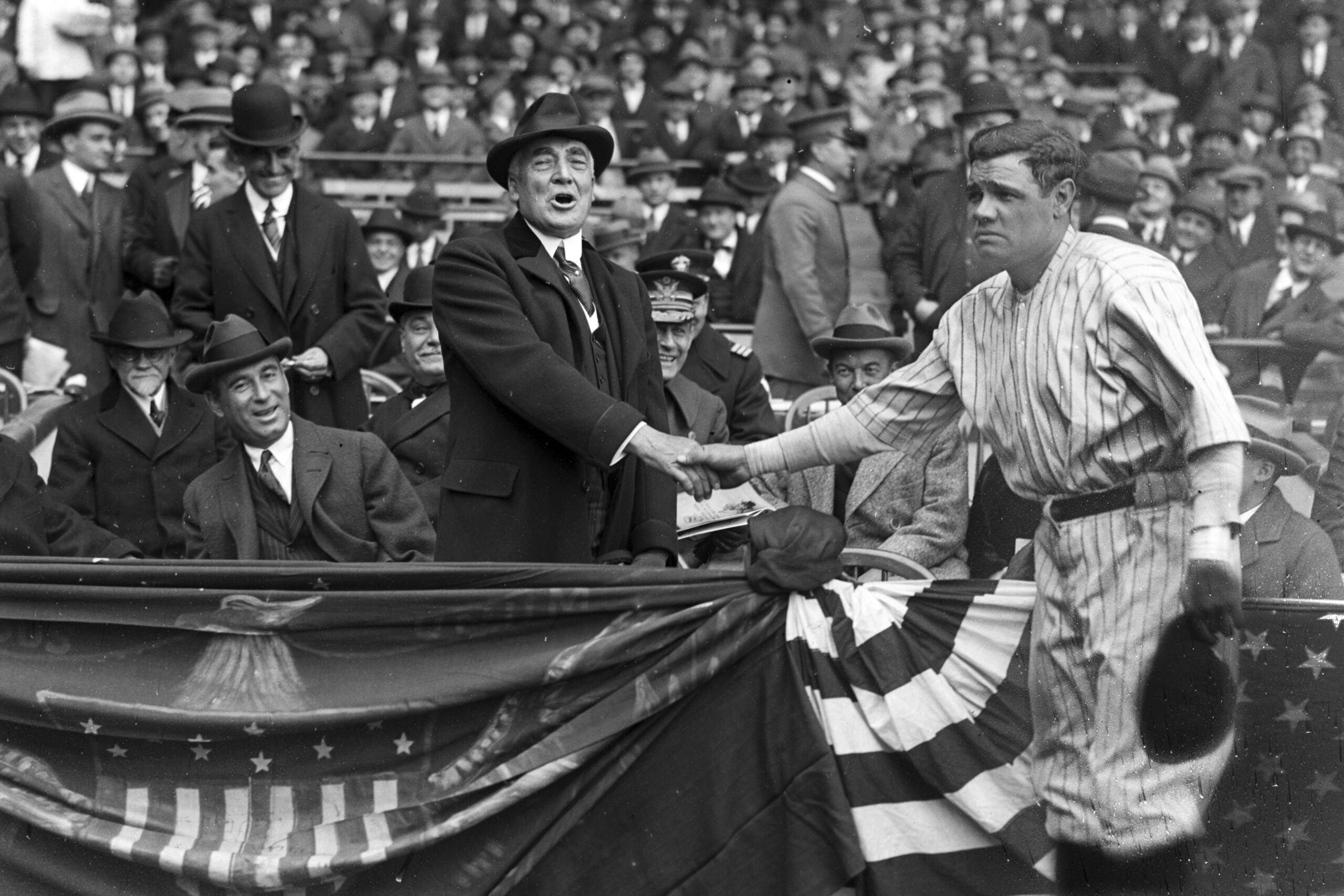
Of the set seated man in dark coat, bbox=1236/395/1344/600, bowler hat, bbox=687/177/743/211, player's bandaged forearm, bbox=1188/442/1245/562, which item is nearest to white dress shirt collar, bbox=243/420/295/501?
seated man in dark coat, bbox=1236/395/1344/600

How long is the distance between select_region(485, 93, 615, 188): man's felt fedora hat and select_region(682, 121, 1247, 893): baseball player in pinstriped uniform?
4.21 ft

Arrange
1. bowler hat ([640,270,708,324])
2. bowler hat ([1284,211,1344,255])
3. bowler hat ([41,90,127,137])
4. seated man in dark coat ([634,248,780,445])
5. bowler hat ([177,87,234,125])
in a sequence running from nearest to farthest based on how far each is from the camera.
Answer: bowler hat ([640,270,708,324]) < seated man in dark coat ([634,248,780,445]) < bowler hat ([41,90,127,137]) < bowler hat ([177,87,234,125]) < bowler hat ([1284,211,1344,255])

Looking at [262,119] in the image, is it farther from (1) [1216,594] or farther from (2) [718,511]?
(1) [1216,594]

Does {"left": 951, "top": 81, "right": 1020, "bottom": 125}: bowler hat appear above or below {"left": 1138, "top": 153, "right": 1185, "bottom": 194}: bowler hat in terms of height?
above

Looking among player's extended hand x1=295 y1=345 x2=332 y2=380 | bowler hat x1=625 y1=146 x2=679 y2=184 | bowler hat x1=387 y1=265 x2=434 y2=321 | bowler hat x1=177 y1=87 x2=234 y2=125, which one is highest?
bowler hat x1=177 y1=87 x2=234 y2=125

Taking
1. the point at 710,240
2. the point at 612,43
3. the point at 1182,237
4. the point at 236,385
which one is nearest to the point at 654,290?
the point at 236,385

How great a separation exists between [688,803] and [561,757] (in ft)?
1.12

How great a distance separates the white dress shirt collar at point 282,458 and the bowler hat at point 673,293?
2.08 meters

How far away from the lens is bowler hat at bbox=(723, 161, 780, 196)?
1186cm

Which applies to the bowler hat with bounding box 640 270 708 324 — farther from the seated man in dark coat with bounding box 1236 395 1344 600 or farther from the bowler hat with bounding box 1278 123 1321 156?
the bowler hat with bounding box 1278 123 1321 156

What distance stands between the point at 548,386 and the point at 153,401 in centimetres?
339

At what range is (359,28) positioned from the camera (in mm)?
16953

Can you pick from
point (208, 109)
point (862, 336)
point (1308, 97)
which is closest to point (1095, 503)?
point (862, 336)

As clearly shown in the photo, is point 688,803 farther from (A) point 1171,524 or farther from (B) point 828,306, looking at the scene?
(B) point 828,306
